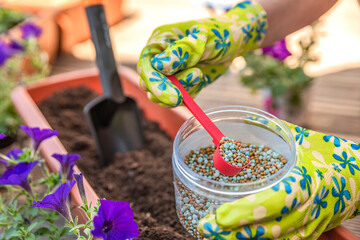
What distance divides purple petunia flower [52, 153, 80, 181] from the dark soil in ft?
0.22

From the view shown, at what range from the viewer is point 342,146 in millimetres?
627

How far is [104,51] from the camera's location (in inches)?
36.7

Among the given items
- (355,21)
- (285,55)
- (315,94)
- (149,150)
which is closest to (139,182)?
(149,150)

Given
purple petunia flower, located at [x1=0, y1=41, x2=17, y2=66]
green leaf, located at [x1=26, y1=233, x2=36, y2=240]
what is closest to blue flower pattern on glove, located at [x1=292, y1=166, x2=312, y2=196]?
green leaf, located at [x1=26, y1=233, x2=36, y2=240]

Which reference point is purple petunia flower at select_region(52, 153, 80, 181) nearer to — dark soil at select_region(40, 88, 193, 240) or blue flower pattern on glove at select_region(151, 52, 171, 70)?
dark soil at select_region(40, 88, 193, 240)

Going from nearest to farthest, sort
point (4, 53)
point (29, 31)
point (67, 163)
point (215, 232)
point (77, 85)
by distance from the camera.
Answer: point (215, 232), point (67, 163), point (4, 53), point (77, 85), point (29, 31)

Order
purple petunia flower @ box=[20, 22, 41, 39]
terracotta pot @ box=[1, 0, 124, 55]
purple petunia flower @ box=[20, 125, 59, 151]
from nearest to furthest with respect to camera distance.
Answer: purple petunia flower @ box=[20, 125, 59, 151] < purple petunia flower @ box=[20, 22, 41, 39] < terracotta pot @ box=[1, 0, 124, 55]

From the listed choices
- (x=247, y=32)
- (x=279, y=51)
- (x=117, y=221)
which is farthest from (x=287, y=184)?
(x=279, y=51)

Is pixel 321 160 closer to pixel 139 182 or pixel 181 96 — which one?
pixel 181 96

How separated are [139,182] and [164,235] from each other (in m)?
0.23

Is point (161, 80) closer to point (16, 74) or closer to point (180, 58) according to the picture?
point (180, 58)

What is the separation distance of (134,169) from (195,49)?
0.39 meters

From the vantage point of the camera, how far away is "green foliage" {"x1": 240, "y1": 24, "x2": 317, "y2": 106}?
120cm

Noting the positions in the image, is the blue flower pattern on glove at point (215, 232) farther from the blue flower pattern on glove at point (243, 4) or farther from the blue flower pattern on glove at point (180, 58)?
the blue flower pattern on glove at point (243, 4)
